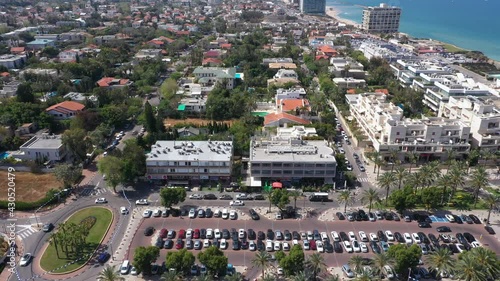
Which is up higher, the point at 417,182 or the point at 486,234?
the point at 417,182

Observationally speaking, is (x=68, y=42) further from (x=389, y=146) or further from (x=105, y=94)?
(x=389, y=146)

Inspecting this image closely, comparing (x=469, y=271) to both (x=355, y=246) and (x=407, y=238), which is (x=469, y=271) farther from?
(x=355, y=246)

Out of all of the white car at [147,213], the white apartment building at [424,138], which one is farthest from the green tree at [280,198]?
the white apartment building at [424,138]

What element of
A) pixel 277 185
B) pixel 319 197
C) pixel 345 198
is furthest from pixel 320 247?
pixel 277 185

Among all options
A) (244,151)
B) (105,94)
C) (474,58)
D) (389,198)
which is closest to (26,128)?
(105,94)

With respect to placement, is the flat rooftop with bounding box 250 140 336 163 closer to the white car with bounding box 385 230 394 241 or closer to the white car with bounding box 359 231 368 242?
the white car with bounding box 359 231 368 242

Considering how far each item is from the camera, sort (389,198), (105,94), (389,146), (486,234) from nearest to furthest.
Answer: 1. (486,234)
2. (389,198)
3. (389,146)
4. (105,94)
